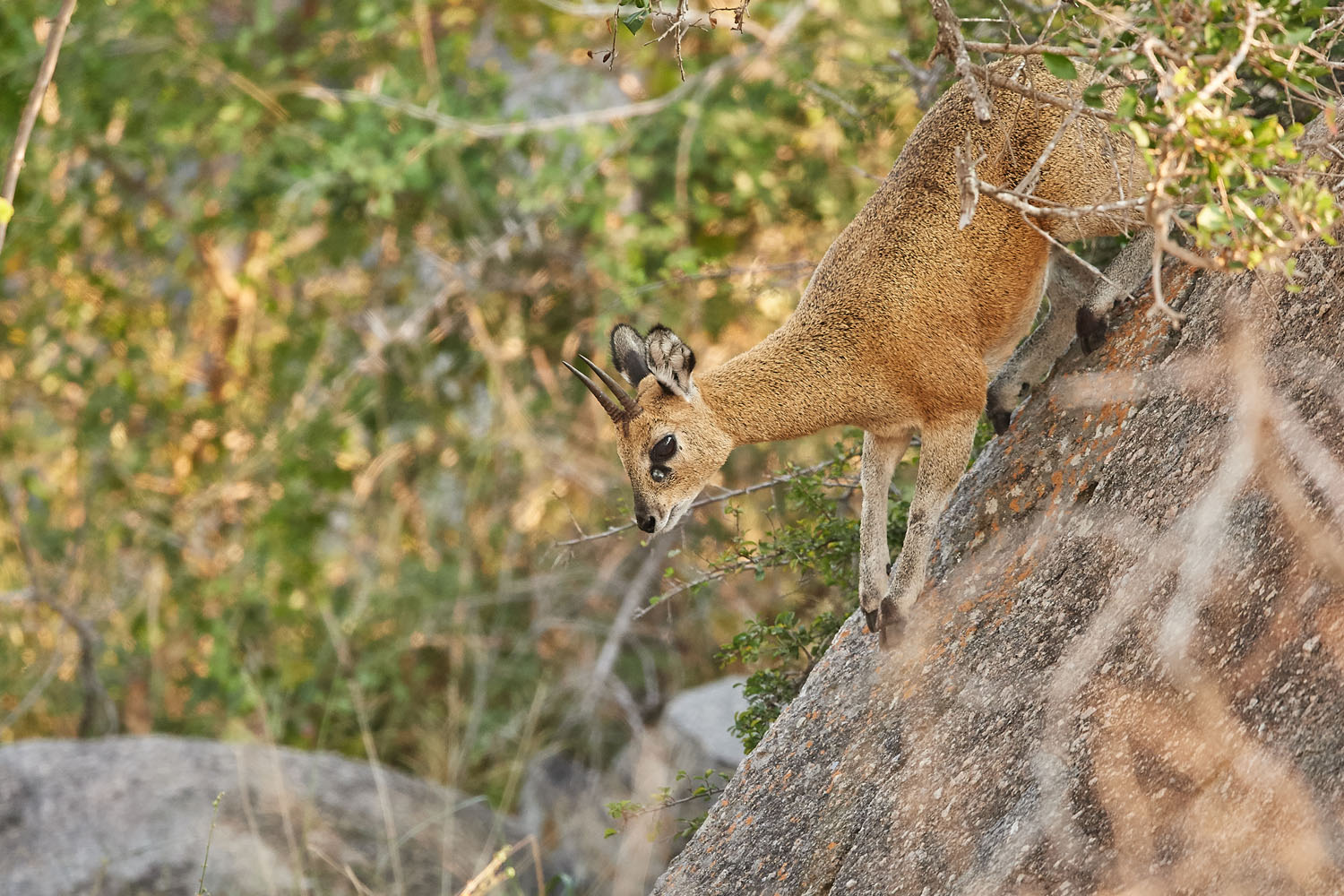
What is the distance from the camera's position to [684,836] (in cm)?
574

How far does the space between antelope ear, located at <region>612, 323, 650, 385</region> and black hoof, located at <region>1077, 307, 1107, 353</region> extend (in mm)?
1581

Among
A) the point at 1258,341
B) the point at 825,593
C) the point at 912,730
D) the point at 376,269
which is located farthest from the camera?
the point at 376,269

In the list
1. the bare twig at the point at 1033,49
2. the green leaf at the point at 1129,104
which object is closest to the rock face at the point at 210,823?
the bare twig at the point at 1033,49

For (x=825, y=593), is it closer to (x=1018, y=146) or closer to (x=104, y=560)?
(x=1018, y=146)

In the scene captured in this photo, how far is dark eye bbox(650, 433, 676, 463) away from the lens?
4.99 metres

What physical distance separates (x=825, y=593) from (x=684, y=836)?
1.82 metres

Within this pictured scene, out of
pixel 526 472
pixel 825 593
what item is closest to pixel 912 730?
pixel 825 593

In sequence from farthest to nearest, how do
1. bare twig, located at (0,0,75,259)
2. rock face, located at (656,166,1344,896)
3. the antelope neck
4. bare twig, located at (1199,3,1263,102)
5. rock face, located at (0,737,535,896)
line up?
1. rock face, located at (0,737,535,896)
2. the antelope neck
3. bare twig, located at (0,0,75,259)
4. rock face, located at (656,166,1344,896)
5. bare twig, located at (1199,3,1263,102)

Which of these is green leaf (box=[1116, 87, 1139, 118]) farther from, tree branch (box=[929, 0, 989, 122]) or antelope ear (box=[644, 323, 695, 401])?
antelope ear (box=[644, 323, 695, 401])

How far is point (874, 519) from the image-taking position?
5.01 metres

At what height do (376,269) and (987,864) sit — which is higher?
(987,864)

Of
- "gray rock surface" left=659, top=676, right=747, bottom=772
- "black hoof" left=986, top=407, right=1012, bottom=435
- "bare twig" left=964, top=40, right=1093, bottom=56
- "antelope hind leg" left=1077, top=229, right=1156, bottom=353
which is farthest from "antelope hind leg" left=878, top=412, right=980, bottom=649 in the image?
"gray rock surface" left=659, top=676, right=747, bottom=772

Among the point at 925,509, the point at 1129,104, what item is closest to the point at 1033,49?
the point at 1129,104

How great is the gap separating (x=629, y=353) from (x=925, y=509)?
4.19 ft
